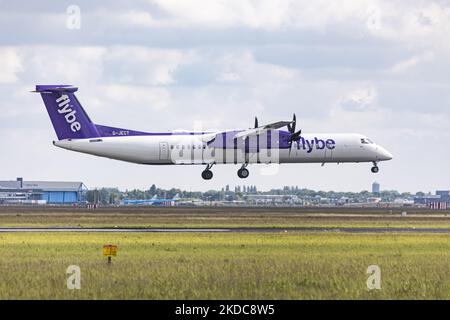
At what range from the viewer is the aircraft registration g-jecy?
89500 millimetres

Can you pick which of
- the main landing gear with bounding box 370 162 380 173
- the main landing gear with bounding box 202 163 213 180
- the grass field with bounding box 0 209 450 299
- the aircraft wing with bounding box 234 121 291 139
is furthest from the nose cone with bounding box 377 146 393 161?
the grass field with bounding box 0 209 450 299

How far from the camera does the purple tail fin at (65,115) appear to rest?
89.4m

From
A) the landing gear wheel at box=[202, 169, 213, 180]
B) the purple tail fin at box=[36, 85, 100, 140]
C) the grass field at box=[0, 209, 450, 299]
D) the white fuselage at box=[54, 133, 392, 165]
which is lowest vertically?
the grass field at box=[0, 209, 450, 299]

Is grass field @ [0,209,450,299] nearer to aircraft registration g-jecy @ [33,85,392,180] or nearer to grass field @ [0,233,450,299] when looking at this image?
grass field @ [0,233,450,299]

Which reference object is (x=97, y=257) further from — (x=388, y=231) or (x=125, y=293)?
(x=388, y=231)

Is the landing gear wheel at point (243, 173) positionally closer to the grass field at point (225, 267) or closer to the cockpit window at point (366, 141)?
the cockpit window at point (366, 141)

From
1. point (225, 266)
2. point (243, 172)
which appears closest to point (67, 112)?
point (243, 172)

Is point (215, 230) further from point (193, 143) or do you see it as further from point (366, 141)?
point (366, 141)

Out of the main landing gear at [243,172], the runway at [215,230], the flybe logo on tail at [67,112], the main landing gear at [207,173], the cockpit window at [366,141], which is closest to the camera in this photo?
the runway at [215,230]

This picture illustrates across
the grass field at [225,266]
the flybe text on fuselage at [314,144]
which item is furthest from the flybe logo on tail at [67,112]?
the grass field at [225,266]

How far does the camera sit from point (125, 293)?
1213 inches

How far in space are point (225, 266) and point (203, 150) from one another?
5341 centimetres

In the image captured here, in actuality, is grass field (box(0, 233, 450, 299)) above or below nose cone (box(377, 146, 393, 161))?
below
